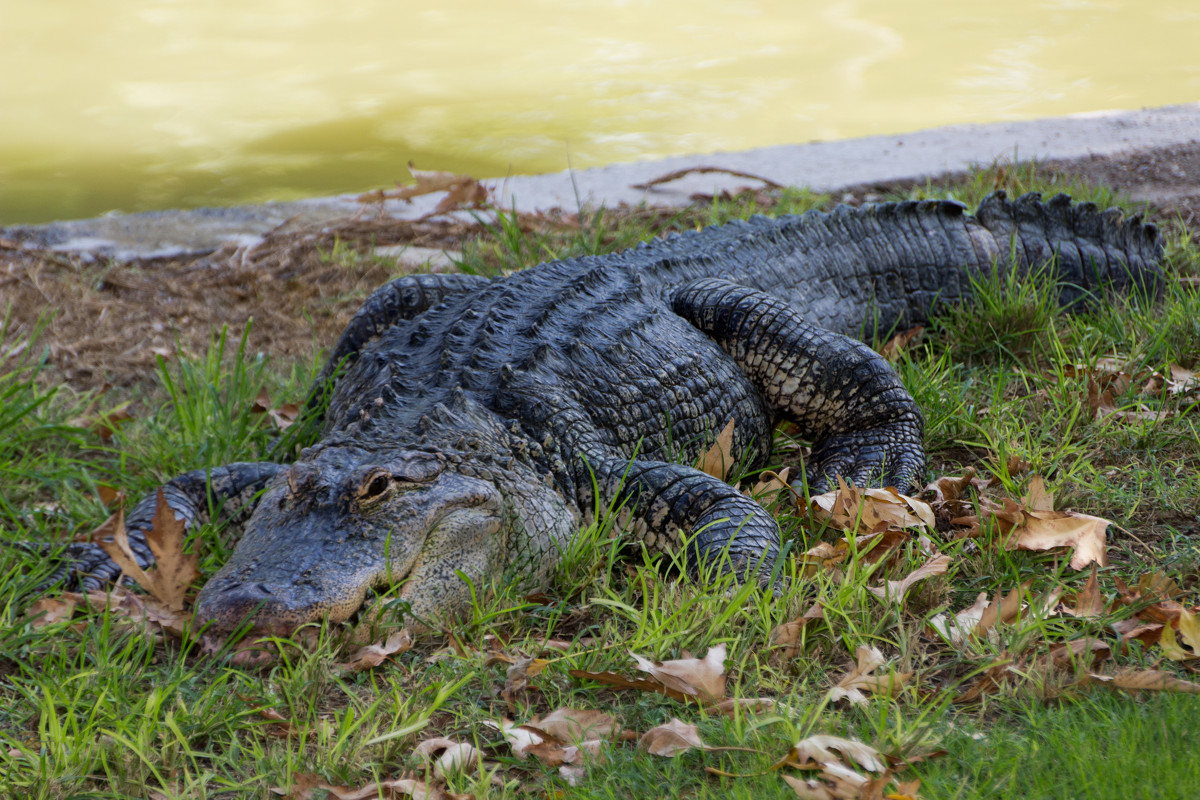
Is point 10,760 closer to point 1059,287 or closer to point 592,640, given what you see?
point 592,640

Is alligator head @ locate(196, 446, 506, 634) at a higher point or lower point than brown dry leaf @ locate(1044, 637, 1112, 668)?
higher

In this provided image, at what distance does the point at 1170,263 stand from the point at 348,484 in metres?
4.01

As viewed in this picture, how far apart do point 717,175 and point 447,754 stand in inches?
232

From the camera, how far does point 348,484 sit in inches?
99.5

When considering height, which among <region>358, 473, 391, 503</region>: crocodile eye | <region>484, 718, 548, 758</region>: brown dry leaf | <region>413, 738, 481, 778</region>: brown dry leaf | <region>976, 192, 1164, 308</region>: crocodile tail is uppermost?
<region>976, 192, 1164, 308</region>: crocodile tail

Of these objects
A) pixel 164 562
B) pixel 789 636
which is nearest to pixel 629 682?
pixel 789 636

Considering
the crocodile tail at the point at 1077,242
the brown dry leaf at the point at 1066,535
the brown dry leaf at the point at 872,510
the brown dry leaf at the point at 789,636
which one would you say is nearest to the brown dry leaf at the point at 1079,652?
the brown dry leaf at the point at 1066,535

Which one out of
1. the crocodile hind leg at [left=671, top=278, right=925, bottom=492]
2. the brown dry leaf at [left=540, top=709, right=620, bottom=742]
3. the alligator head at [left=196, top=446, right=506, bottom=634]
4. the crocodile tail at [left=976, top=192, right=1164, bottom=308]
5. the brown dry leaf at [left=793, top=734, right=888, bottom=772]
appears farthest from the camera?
the crocodile tail at [left=976, top=192, right=1164, bottom=308]

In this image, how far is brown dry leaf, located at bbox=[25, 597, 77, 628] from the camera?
2742mm

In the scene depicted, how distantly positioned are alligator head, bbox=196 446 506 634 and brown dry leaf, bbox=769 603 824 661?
0.81 metres

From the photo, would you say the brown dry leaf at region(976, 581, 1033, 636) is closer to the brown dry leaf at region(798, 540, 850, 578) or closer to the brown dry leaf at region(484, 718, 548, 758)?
the brown dry leaf at region(798, 540, 850, 578)

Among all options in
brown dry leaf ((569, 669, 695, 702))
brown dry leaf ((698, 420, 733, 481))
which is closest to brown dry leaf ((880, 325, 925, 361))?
brown dry leaf ((698, 420, 733, 481))

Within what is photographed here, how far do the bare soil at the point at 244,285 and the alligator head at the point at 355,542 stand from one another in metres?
2.46

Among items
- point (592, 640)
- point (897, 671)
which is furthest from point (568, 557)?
point (897, 671)
